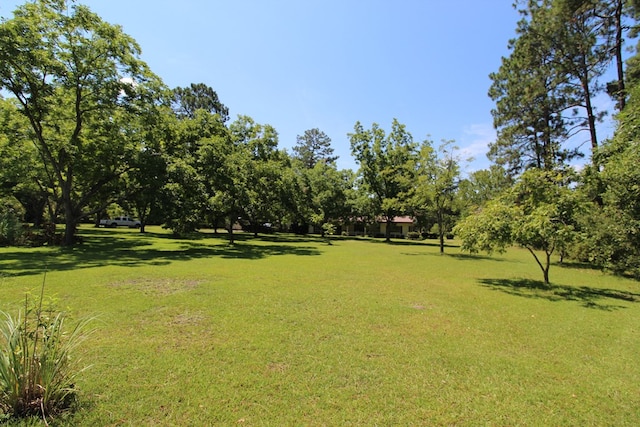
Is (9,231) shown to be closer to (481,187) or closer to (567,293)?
(567,293)

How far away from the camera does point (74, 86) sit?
16.3 metres

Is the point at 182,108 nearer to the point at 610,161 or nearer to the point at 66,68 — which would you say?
the point at 66,68

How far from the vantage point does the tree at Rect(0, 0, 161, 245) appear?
15.0 m

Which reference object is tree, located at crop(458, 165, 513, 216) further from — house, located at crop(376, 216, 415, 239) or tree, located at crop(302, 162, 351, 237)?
house, located at crop(376, 216, 415, 239)

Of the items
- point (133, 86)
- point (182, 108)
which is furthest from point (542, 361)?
point (182, 108)

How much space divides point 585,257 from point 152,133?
28.1 m

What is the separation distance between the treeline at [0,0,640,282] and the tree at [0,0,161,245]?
66 mm

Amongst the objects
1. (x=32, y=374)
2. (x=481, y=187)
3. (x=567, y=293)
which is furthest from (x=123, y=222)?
(x=567, y=293)

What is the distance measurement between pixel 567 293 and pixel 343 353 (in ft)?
28.8

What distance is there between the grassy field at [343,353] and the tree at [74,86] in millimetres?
11422

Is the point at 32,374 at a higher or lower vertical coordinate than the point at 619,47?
lower

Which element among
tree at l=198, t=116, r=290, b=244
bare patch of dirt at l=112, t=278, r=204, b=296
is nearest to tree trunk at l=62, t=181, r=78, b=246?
tree at l=198, t=116, r=290, b=244

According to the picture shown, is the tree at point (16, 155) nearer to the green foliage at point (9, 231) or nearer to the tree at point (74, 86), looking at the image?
the tree at point (74, 86)

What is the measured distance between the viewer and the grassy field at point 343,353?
10.3 feet
